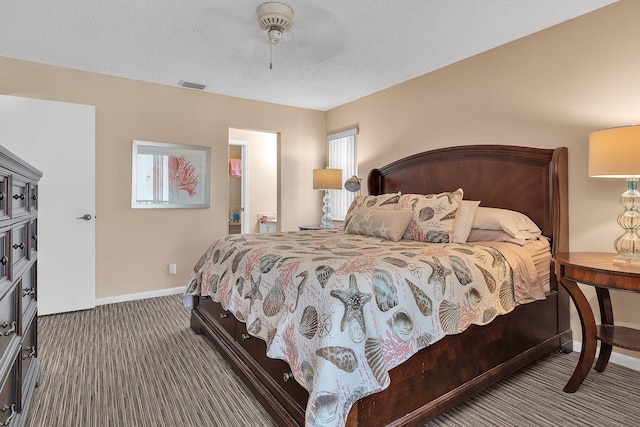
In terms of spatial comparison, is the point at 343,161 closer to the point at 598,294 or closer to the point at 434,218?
the point at 434,218

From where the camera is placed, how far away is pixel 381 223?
110 inches

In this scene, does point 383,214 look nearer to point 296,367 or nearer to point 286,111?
point 296,367

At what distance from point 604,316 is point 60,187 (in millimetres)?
4610

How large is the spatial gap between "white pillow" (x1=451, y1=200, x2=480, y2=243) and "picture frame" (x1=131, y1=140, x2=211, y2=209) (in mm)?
2970

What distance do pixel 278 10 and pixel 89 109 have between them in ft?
7.72

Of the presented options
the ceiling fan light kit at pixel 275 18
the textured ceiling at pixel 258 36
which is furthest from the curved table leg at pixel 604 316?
the ceiling fan light kit at pixel 275 18

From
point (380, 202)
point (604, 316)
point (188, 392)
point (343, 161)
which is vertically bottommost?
point (188, 392)

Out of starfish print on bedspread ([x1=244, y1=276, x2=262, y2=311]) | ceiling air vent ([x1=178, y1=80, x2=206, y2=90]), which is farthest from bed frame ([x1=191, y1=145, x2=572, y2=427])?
ceiling air vent ([x1=178, y1=80, x2=206, y2=90])

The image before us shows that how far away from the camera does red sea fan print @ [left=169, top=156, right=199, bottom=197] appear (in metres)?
4.10

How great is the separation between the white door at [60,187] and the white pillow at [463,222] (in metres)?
3.45

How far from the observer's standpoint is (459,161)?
3254 mm

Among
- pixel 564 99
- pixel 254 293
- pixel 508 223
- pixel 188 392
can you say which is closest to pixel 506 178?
pixel 508 223

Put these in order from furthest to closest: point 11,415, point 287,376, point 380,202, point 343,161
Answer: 1. point 343,161
2. point 380,202
3. point 287,376
4. point 11,415

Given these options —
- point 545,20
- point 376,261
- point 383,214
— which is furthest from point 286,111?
point 376,261
